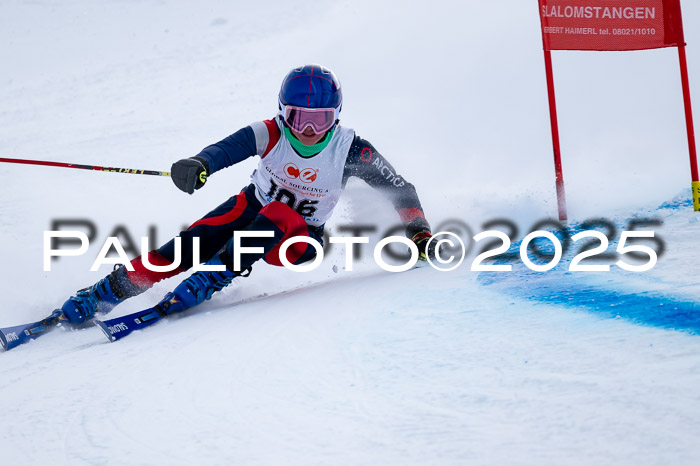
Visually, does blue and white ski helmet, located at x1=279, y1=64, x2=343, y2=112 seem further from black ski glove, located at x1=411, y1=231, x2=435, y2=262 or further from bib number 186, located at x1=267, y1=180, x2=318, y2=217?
black ski glove, located at x1=411, y1=231, x2=435, y2=262

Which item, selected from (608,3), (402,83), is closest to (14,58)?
(402,83)

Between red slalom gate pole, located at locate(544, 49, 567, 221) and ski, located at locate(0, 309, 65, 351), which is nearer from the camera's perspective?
ski, located at locate(0, 309, 65, 351)

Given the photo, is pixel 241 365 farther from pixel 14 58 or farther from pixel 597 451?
pixel 14 58

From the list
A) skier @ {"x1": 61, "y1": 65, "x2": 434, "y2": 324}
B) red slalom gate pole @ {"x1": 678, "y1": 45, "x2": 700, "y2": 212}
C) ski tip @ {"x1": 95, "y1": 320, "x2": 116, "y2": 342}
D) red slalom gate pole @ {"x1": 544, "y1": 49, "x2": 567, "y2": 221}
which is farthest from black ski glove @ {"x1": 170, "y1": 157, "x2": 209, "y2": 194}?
red slalom gate pole @ {"x1": 678, "y1": 45, "x2": 700, "y2": 212}

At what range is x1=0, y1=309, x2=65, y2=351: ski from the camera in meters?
2.99

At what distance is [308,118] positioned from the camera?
317 centimetres

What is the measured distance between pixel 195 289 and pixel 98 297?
1.48 feet

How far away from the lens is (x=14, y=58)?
10.1 meters

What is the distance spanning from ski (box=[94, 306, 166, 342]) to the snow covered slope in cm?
6

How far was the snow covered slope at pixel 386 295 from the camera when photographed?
1.60 metres

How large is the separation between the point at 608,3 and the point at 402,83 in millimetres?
5185

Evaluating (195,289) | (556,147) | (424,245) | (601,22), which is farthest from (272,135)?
(601,22)

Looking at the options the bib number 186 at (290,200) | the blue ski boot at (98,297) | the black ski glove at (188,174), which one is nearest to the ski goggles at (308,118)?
the bib number 186 at (290,200)

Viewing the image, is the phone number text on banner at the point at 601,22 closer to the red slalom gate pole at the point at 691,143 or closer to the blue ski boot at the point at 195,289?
the red slalom gate pole at the point at 691,143
